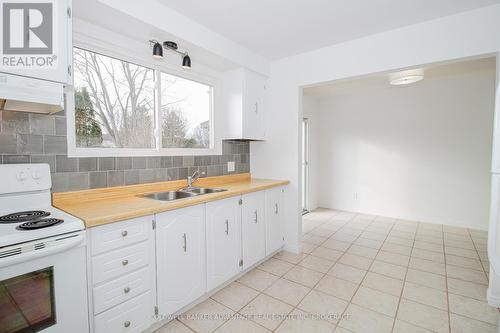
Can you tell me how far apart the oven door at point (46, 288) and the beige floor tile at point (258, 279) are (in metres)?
1.38

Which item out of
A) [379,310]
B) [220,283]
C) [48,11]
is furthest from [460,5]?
[220,283]

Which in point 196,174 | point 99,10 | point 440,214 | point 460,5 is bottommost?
point 440,214

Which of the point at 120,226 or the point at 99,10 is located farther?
the point at 99,10

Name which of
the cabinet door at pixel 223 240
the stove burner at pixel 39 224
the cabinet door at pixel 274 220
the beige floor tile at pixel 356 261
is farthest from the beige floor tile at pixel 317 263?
the stove burner at pixel 39 224

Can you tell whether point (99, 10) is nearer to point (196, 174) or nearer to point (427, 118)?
point (196, 174)

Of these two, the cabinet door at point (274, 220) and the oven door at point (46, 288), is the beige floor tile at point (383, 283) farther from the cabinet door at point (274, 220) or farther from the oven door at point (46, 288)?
the oven door at point (46, 288)

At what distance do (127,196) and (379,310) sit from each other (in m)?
2.29

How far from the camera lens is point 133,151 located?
214 cm

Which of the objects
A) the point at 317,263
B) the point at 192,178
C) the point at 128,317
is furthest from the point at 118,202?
the point at 317,263

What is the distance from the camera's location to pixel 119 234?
141 centimetres

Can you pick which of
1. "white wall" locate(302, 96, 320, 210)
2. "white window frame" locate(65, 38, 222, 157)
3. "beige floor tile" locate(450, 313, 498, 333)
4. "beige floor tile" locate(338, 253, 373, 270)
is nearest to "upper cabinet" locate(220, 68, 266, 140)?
"white window frame" locate(65, 38, 222, 157)

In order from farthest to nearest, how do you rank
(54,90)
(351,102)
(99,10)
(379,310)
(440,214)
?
(351,102) < (440,214) < (379,310) < (99,10) < (54,90)

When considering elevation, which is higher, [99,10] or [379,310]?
[99,10]

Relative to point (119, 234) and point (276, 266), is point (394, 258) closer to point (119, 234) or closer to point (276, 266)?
point (276, 266)
